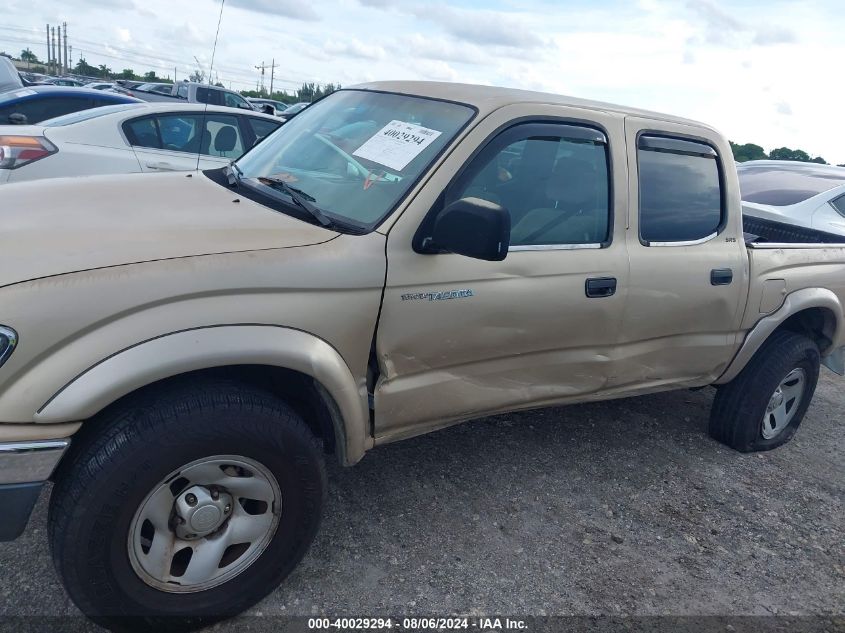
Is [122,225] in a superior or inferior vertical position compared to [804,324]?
superior

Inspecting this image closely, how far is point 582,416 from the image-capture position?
4.61 m

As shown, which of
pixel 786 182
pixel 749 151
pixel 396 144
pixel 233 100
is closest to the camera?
pixel 396 144

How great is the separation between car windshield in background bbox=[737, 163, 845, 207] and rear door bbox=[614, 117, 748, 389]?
4.25 meters

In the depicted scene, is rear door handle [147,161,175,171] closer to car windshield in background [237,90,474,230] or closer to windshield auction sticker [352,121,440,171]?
car windshield in background [237,90,474,230]

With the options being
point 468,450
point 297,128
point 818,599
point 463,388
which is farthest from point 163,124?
point 818,599

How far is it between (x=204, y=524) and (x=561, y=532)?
169 centimetres

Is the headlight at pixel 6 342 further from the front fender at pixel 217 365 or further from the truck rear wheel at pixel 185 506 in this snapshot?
the truck rear wheel at pixel 185 506

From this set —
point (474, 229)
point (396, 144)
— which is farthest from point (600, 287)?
point (396, 144)

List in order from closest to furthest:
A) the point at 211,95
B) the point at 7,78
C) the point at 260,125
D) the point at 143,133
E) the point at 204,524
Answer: the point at 204,524
the point at 143,133
the point at 260,125
the point at 7,78
the point at 211,95

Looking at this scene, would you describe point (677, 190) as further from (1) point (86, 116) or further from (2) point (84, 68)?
(2) point (84, 68)

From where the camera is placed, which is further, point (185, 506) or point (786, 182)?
point (786, 182)

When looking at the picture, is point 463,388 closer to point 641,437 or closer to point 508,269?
point 508,269

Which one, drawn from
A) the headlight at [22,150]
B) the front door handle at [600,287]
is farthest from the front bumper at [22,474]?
the headlight at [22,150]

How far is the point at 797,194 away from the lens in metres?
7.62
